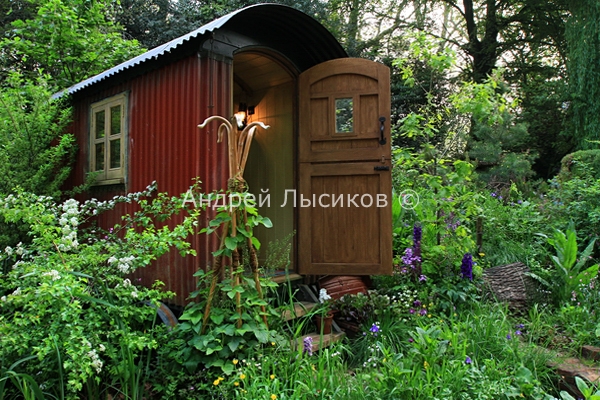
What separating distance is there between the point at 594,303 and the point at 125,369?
461 centimetres

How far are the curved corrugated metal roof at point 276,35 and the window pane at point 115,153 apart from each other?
2.33 ft

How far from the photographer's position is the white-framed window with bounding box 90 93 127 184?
15.3 ft

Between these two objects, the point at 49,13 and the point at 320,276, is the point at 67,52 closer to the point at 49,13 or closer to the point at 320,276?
the point at 49,13

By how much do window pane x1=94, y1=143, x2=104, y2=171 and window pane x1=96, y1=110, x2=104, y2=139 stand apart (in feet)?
0.38

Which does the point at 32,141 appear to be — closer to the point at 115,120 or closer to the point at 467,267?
the point at 115,120

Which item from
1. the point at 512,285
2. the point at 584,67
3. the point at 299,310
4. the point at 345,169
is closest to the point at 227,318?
the point at 299,310

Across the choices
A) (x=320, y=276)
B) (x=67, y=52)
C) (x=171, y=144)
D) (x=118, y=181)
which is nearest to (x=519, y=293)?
(x=320, y=276)

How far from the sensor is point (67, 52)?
7805mm

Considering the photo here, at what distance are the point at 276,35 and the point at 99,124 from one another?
7.83ft

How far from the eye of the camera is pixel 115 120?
15.7 ft

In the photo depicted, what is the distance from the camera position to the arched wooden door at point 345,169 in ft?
14.1

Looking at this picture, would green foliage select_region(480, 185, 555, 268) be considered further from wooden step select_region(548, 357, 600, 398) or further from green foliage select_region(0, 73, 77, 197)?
green foliage select_region(0, 73, 77, 197)

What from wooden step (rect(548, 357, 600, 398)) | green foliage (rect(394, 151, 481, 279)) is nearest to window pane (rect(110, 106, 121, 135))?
green foliage (rect(394, 151, 481, 279))

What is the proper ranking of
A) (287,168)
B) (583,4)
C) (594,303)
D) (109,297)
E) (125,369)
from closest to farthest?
(125,369) < (109,297) < (594,303) < (287,168) < (583,4)
